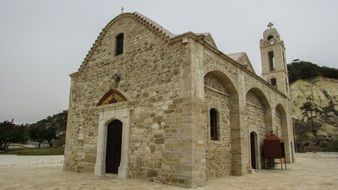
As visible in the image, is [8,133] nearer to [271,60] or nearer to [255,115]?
[255,115]

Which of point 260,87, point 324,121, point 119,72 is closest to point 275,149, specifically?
point 260,87

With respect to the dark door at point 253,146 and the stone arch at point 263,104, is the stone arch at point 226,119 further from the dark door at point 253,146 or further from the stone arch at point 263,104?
the stone arch at point 263,104

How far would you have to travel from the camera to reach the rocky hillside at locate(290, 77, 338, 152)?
3319 centimetres

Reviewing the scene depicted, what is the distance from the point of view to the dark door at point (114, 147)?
991 cm

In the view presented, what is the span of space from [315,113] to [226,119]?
34200 millimetres

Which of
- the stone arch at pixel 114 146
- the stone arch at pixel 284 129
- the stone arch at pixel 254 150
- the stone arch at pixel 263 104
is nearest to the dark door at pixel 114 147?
the stone arch at pixel 114 146

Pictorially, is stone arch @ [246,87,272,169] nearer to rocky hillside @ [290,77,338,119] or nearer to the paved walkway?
the paved walkway

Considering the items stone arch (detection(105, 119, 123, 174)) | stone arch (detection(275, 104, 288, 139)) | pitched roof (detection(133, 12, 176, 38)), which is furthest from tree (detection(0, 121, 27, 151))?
stone arch (detection(275, 104, 288, 139))

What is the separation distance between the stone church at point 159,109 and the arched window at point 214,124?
0.04m

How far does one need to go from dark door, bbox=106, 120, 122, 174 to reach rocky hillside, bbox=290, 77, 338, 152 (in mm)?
31614

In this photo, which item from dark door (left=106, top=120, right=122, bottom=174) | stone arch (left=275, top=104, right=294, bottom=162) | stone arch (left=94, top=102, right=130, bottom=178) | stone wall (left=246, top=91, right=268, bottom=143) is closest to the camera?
stone arch (left=94, top=102, right=130, bottom=178)

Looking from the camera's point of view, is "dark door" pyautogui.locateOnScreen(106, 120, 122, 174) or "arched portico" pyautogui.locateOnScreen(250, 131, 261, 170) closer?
"dark door" pyautogui.locateOnScreen(106, 120, 122, 174)

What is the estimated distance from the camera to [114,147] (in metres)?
10.2

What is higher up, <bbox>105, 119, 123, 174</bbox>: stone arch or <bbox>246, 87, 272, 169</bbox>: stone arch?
<bbox>246, 87, 272, 169</bbox>: stone arch
